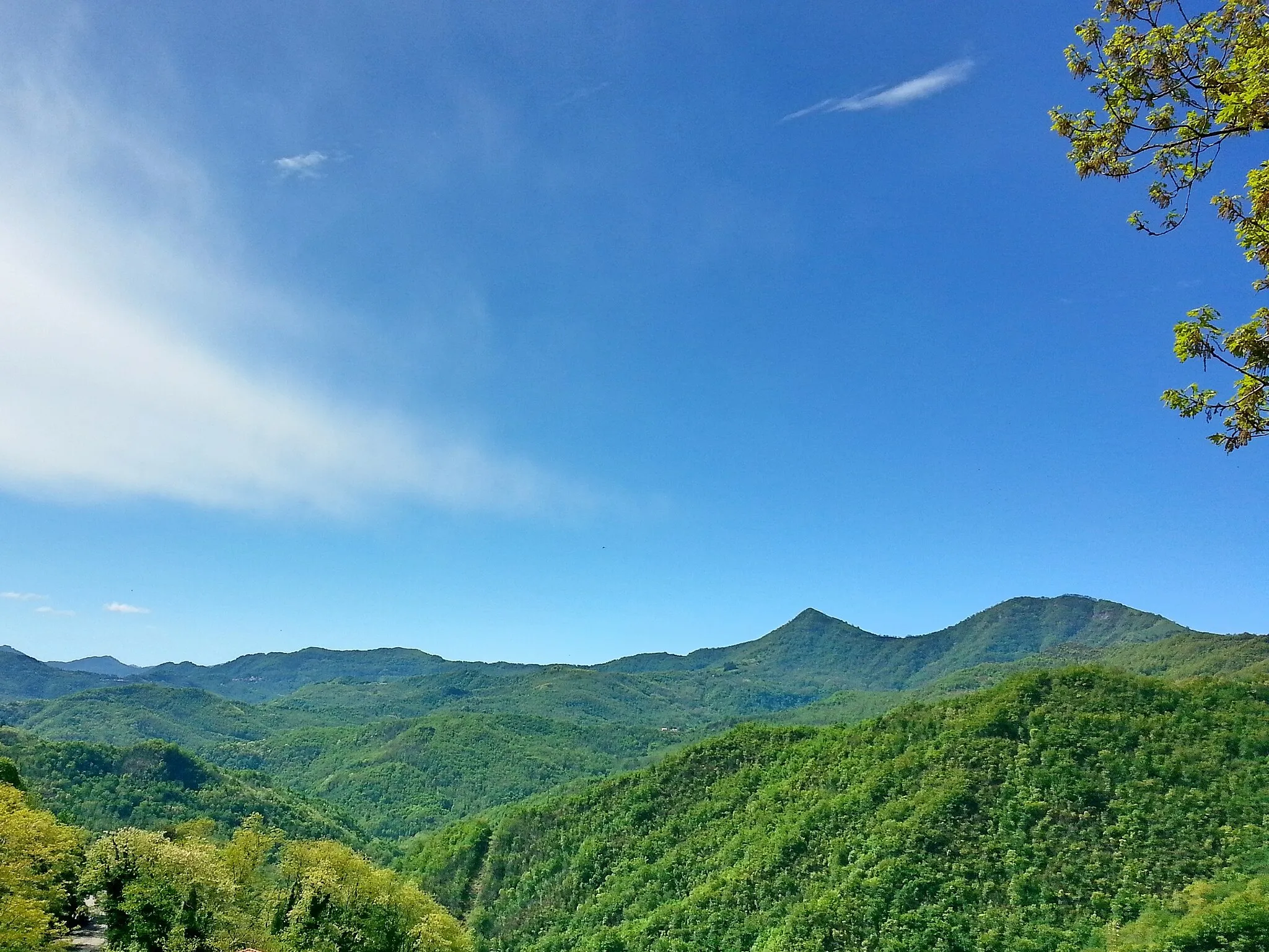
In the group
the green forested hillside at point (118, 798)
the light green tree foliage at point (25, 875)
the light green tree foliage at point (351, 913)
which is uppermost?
the light green tree foliage at point (25, 875)

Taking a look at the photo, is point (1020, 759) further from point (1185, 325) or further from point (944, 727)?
point (1185, 325)

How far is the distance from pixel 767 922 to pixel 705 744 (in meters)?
59.3

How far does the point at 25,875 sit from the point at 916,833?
316 feet

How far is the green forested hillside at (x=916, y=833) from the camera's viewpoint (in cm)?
7925

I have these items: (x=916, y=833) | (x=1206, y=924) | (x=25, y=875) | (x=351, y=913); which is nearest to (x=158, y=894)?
(x=25, y=875)

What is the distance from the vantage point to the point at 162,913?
6291 centimetres

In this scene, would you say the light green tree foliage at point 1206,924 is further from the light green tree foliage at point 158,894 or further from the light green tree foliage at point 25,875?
the light green tree foliage at point 25,875

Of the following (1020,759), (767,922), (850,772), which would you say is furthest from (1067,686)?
(767,922)

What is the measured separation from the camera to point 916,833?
91.9m

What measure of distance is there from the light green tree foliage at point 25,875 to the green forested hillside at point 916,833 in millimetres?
73466

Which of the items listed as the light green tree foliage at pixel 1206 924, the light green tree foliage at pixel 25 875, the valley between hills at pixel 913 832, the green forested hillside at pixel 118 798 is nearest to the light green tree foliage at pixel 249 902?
the light green tree foliage at pixel 25 875

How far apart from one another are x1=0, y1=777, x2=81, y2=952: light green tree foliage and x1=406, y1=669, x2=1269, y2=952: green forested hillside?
73.5m

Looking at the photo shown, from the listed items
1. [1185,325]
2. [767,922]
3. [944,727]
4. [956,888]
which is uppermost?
[1185,325]

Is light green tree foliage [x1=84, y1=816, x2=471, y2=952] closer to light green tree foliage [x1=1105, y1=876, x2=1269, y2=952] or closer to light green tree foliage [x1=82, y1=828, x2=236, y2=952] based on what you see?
light green tree foliage [x1=82, y1=828, x2=236, y2=952]
